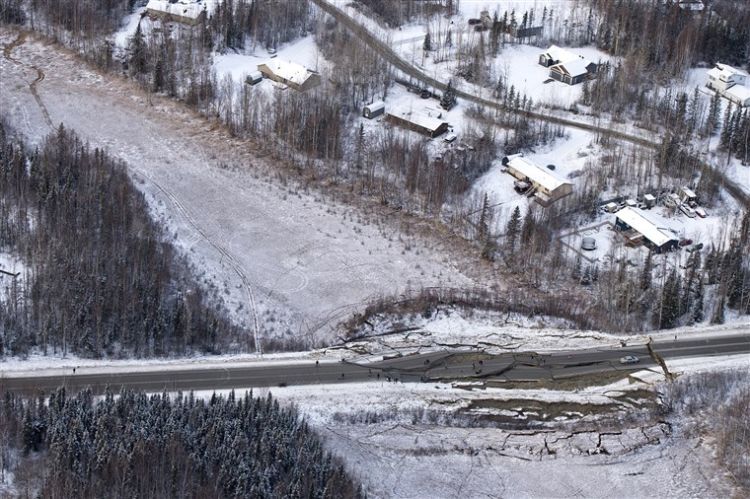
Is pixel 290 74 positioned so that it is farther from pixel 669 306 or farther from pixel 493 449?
pixel 493 449

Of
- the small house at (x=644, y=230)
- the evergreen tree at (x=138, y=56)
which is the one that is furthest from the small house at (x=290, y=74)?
the small house at (x=644, y=230)

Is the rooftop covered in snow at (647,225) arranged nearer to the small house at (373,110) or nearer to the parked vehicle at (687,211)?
the parked vehicle at (687,211)

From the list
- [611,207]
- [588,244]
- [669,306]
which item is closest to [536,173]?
[611,207]

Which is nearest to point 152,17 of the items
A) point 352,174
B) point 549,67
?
point 352,174

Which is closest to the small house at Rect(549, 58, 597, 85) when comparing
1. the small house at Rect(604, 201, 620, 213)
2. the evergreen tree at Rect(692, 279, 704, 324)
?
the small house at Rect(604, 201, 620, 213)

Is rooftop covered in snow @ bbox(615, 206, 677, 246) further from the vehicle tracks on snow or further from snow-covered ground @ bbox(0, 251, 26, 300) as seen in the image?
the vehicle tracks on snow
